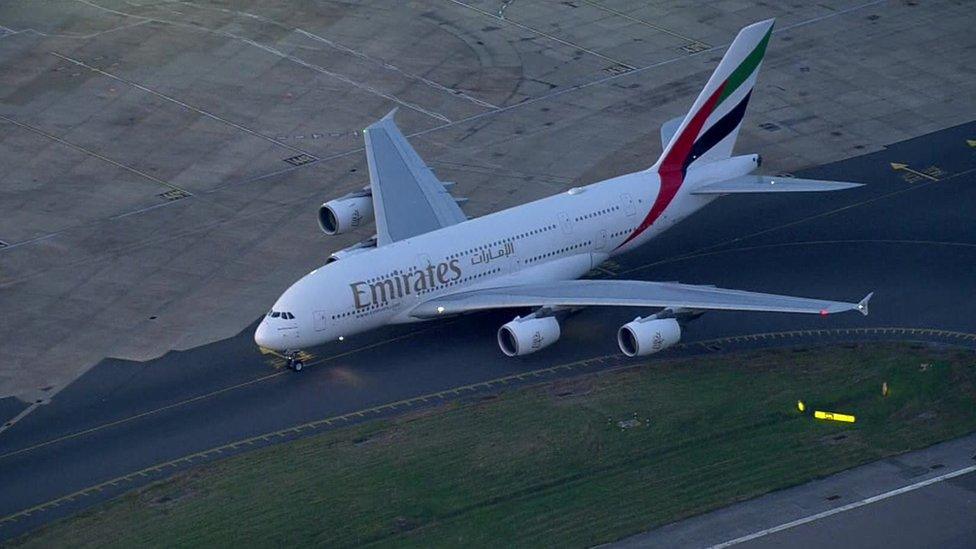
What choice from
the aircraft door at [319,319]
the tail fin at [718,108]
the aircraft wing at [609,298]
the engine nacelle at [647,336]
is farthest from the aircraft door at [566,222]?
the aircraft door at [319,319]

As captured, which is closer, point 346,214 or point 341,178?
point 346,214

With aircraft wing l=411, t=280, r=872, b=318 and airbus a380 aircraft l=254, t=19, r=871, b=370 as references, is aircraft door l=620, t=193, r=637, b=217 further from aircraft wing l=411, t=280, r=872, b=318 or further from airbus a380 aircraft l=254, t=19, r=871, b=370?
aircraft wing l=411, t=280, r=872, b=318

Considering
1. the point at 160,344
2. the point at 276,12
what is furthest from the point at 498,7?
the point at 160,344

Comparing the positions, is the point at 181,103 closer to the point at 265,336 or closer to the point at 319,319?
the point at 265,336

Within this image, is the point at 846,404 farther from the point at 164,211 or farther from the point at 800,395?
the point at 164,211

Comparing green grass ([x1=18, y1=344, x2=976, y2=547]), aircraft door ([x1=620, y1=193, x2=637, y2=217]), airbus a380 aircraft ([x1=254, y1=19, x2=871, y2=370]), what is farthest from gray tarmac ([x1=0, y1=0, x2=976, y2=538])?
aircraft door ([x1=620, y1=193, x2=637, y2=217])

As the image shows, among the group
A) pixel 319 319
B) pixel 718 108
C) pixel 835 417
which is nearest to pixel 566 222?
pixel 718 108
